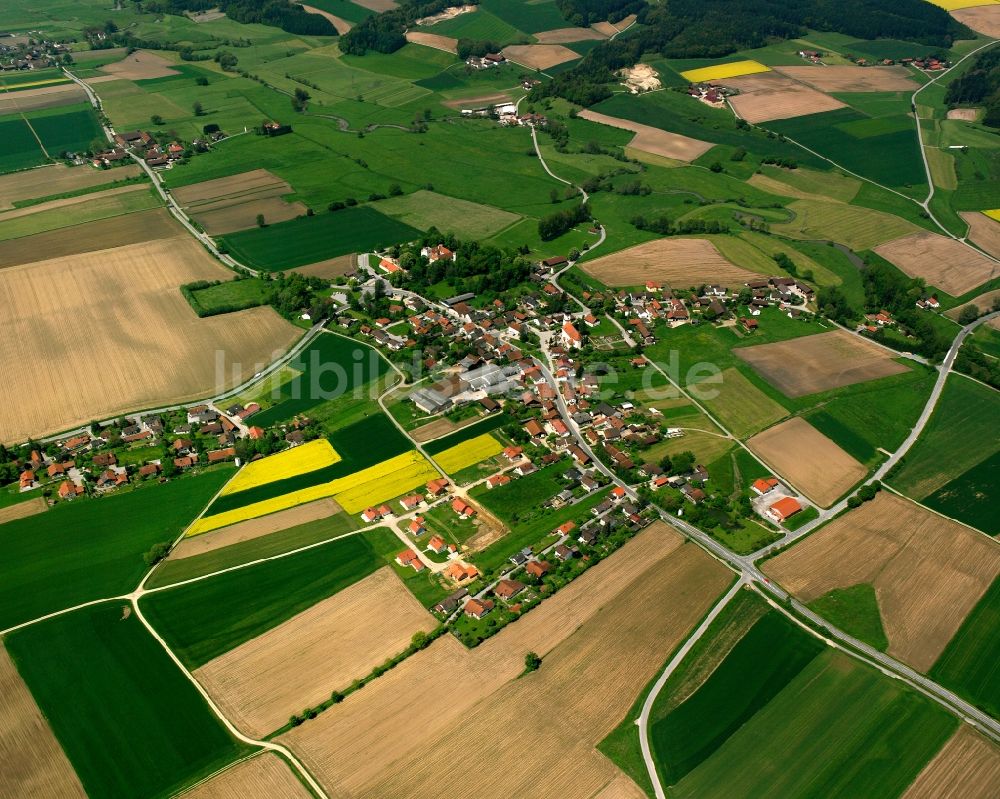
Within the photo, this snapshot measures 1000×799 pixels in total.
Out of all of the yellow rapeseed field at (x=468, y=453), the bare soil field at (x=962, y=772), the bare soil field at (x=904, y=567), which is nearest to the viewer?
the bare soil field at (x=962, y=772)

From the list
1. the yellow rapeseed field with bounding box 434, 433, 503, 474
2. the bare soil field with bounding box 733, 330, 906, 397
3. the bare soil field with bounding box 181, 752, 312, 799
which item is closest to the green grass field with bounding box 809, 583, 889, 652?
the bare soil field with bounding box 733, 330, 906, 397

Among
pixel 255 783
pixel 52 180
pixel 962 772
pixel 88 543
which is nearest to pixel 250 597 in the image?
pixel 88 543

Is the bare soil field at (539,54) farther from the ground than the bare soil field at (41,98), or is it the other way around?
the bare soil field at (539,54)

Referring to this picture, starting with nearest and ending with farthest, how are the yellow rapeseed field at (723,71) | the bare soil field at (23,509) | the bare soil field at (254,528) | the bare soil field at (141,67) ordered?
the bare soil field at (254,528), the bare soil field at (23,509), the yellow rapeseed field at (723,71), the bare soil field at (141,67)

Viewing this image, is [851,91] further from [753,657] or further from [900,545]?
[753,657]

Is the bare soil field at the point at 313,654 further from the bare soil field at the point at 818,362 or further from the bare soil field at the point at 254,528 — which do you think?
the bare soil field at the point at 818,362

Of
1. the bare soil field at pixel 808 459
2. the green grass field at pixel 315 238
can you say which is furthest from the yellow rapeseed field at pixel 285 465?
the bare soil field at pixel 808 459

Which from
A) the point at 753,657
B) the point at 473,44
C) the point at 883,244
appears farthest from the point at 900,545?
the point at 473,44
